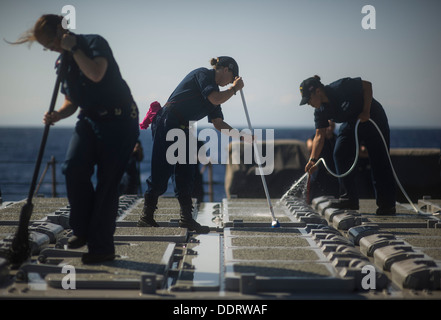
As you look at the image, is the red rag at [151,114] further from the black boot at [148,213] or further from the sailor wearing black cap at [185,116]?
the black boot at [148,213]

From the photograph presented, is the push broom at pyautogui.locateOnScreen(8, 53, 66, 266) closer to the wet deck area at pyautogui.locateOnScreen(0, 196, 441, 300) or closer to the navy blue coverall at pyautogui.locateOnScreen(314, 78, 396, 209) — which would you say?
the wet deck area at pyautogui.locateOnScreen(0, 196, 441, 300)

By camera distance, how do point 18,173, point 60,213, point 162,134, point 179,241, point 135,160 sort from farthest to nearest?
point 18,173 → point 135,160 → point 60,213 → point 162,134 → point 179,241

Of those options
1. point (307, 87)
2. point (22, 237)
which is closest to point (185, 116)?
point (307, 87)

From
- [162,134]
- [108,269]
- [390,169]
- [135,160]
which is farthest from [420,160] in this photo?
[108,269]

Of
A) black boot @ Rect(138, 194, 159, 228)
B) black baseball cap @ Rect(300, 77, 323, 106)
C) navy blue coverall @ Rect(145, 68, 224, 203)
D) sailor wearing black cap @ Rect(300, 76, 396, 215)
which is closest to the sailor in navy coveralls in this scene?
navy blue coverall @ Rect(145, 68, 224, 203)

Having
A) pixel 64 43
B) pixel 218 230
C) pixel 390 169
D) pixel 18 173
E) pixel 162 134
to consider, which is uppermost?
pixel 64 43

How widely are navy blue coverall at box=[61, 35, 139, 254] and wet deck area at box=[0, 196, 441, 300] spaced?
11.9 inches

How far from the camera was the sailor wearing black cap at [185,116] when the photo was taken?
233 inches

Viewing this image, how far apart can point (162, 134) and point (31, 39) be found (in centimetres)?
200

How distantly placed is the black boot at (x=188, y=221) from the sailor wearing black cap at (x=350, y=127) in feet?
5.88

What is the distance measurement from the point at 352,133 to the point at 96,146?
13.0 ft

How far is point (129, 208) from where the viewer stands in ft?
25.1

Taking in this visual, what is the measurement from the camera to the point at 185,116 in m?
6.02
